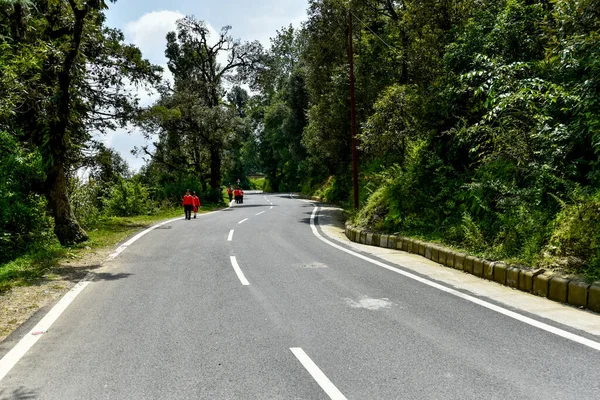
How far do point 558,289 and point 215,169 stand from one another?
32665 mm

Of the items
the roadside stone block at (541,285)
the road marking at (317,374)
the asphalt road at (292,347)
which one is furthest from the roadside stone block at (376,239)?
the road marking at (317,374)

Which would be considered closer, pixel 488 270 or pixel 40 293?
pixel 40 293

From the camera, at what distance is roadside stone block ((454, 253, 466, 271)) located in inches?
361

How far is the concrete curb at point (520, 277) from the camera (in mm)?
6266

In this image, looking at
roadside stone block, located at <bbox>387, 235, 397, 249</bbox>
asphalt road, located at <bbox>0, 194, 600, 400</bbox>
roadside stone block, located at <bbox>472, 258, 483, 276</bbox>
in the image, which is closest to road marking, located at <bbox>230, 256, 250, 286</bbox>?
asphalt road, located at <bbox>0, 194, 600, 400</bbox>

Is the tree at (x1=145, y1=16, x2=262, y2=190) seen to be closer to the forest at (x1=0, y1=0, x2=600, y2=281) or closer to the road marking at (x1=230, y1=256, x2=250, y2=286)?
the forest at (x1=0, y1=0, x2=600, y2=281)

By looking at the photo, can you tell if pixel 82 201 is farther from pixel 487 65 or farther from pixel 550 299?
pixel 550 299

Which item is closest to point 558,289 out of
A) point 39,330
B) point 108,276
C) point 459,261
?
point 459,261

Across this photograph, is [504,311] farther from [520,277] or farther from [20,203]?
[20,203]

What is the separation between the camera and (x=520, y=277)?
744 cm

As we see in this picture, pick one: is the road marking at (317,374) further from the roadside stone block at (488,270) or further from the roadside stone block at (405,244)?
the roadside stone block at (405,244)

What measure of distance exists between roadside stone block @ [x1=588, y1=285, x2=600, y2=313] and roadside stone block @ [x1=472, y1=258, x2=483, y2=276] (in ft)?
7.79

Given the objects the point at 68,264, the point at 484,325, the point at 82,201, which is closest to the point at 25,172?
the point at 68,264

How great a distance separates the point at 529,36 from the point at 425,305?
9.51 metres
